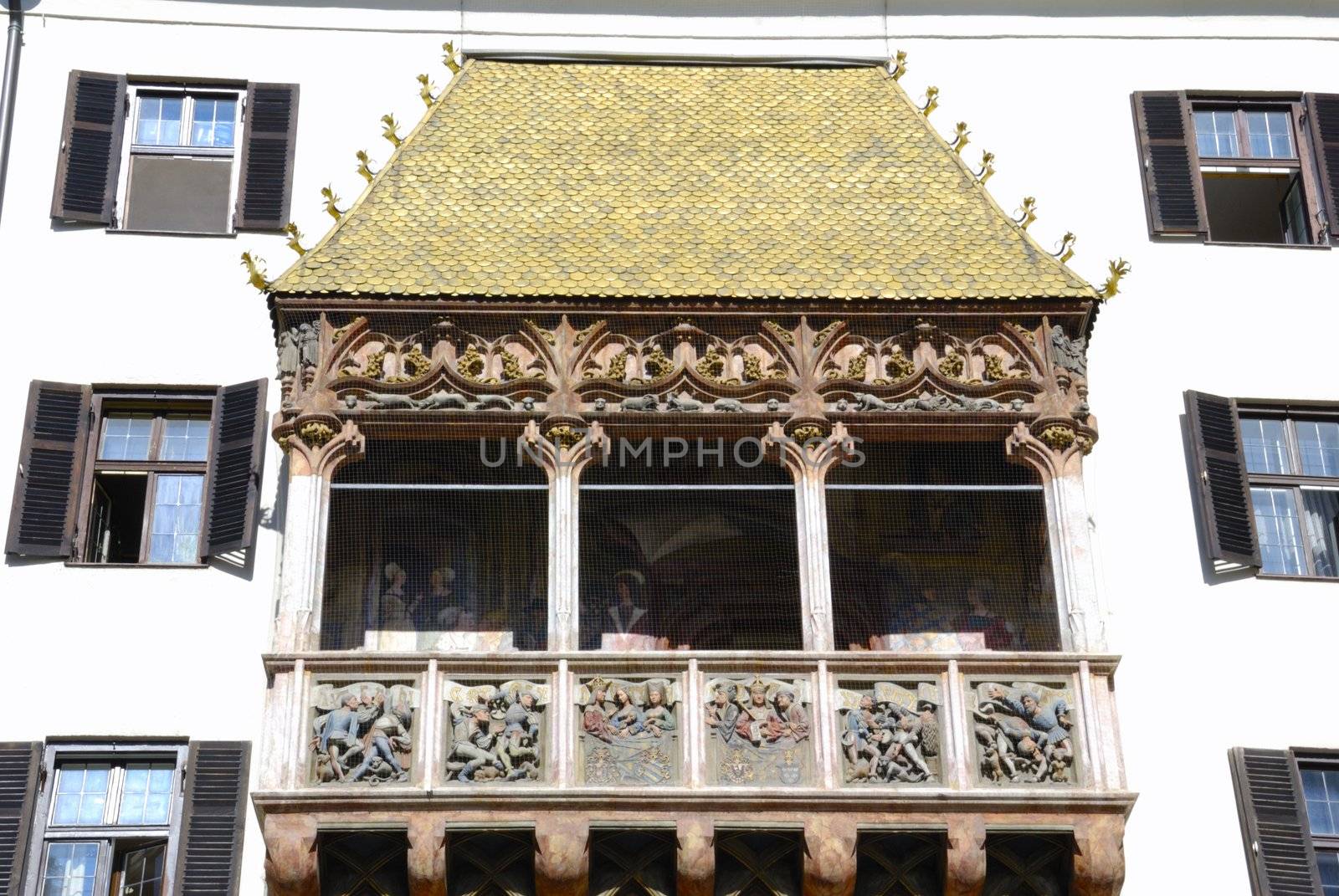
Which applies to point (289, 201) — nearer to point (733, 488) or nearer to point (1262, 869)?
point (733, 488)

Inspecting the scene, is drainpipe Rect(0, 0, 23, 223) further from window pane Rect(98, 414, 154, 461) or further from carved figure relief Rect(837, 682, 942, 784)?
carved figure relief Rect(837, 682, 942, 784)

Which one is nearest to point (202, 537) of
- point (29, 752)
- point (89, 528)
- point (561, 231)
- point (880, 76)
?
point (89, 528)

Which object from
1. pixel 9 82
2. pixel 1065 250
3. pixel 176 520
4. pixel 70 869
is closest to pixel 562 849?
pixel 70 869

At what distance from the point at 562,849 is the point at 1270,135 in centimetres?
930

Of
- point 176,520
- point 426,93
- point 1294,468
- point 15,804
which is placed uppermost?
point 426,93

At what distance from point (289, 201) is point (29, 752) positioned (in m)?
5.17

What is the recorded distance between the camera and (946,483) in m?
18.4

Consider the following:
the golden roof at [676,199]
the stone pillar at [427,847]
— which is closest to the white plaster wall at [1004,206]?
the golden roof at [676,199]

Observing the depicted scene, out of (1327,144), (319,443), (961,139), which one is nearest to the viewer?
(319,443)

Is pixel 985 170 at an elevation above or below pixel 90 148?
below

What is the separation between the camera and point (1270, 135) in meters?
20.8

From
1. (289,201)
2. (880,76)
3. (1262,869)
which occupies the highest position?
(880,76)

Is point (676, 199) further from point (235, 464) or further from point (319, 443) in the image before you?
point (235, 464)

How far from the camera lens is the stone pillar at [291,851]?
15398 millimetres
